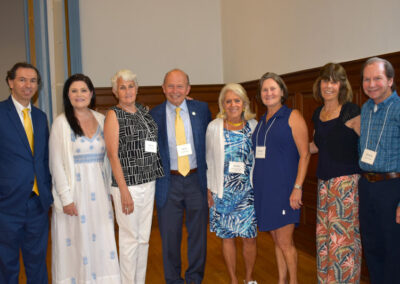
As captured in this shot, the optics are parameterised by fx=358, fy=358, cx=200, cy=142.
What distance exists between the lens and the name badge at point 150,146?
110 inches

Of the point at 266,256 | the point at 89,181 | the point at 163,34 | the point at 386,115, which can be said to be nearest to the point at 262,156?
the point at 386,115

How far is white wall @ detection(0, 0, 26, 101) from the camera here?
743 centimetres

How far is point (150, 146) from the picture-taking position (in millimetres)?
2816

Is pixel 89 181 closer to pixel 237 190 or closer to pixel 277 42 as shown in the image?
pixel 237 190

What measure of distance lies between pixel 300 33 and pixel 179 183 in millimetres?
2430

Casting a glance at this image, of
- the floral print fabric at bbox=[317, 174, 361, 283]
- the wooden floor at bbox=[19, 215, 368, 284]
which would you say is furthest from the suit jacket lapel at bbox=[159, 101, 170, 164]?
the wooden floor at bbox=[19, 215, 368, 284]

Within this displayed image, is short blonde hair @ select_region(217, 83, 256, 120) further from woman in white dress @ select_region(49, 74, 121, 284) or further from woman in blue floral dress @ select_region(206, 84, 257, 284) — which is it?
woman in white dress @ select_region(49, 74, 121, 284)

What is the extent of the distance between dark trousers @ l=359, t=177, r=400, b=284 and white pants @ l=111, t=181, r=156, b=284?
1.56 meters

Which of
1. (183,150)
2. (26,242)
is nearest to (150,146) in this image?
(183,150)

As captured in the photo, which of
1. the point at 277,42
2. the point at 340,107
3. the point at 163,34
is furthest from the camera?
the point at 163,34

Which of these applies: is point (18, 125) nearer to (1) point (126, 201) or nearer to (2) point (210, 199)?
(1) point (126, 201)

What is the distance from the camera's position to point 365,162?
229 centimetres

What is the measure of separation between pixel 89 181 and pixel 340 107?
Result: 1.91 m

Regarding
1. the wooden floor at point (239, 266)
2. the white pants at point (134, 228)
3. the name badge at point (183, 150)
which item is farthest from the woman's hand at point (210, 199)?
the wooden floor at point (239, 266)
